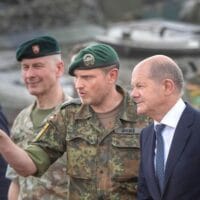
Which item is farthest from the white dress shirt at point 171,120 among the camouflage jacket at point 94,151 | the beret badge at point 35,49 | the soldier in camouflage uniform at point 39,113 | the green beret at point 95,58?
the beret badge at point 35,49

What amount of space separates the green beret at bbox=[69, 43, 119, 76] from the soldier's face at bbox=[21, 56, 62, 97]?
2.16ft

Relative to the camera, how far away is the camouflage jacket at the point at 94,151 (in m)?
3.88

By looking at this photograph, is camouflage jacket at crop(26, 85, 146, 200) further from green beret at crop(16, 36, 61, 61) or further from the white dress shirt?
green beret at crop(16, 36, 61, 61)

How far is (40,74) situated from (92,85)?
2.61 feet

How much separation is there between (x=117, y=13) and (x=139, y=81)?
1104 centimetres

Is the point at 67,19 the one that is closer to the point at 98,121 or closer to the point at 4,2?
the point at 4,2

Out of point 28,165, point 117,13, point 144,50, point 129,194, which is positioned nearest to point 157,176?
point 129,194

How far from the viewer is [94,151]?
3.91 meters

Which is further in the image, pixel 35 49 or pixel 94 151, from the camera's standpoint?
pixel 35 49

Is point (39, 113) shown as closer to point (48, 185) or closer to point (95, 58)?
point (48, 185)

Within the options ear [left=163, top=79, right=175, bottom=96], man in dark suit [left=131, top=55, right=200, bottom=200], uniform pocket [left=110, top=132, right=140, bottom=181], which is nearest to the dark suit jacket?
man in dark suit [left=131, top=55, right=200, bottom=200]

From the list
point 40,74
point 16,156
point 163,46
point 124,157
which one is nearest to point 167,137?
point 124,157

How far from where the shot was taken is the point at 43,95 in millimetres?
4613

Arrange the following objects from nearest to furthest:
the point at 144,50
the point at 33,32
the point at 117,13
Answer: the point at 144,50 → the point at 33,32 → the point at 117,13
